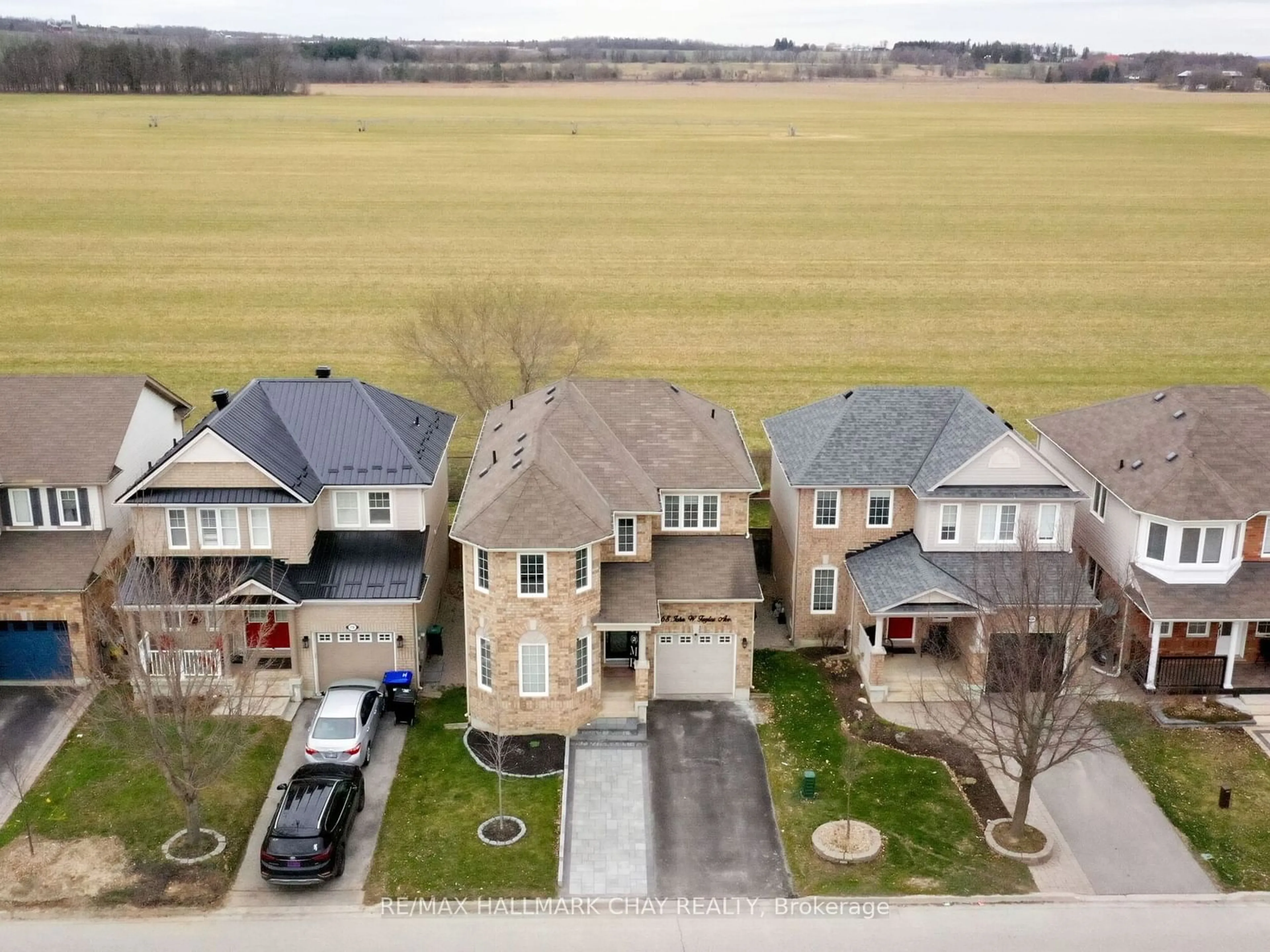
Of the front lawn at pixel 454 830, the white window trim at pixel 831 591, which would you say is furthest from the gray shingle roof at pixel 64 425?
the white window trim at pixel 831 591

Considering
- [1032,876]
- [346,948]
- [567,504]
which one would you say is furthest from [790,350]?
[346,948]

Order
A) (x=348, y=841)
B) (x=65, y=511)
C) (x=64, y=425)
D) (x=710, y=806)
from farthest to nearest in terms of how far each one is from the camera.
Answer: (x=64, y=425) < (x=65, y=511) < (x=710, y=806) < (x=348, y=841)

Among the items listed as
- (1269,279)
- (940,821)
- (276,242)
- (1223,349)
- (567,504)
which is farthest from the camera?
(276,242)

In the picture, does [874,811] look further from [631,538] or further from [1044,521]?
[1044,521]

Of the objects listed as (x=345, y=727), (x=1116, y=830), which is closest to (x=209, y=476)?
(x=345, y=727)

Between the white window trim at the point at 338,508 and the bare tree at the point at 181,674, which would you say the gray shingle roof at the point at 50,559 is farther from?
the white window trim at the point at 338,508

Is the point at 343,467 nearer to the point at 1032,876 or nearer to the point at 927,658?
the point at 927,658

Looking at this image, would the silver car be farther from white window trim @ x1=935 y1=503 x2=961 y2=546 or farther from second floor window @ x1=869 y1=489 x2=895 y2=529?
white window trim @ x1=935 y1=503 x2=961 y2=546
